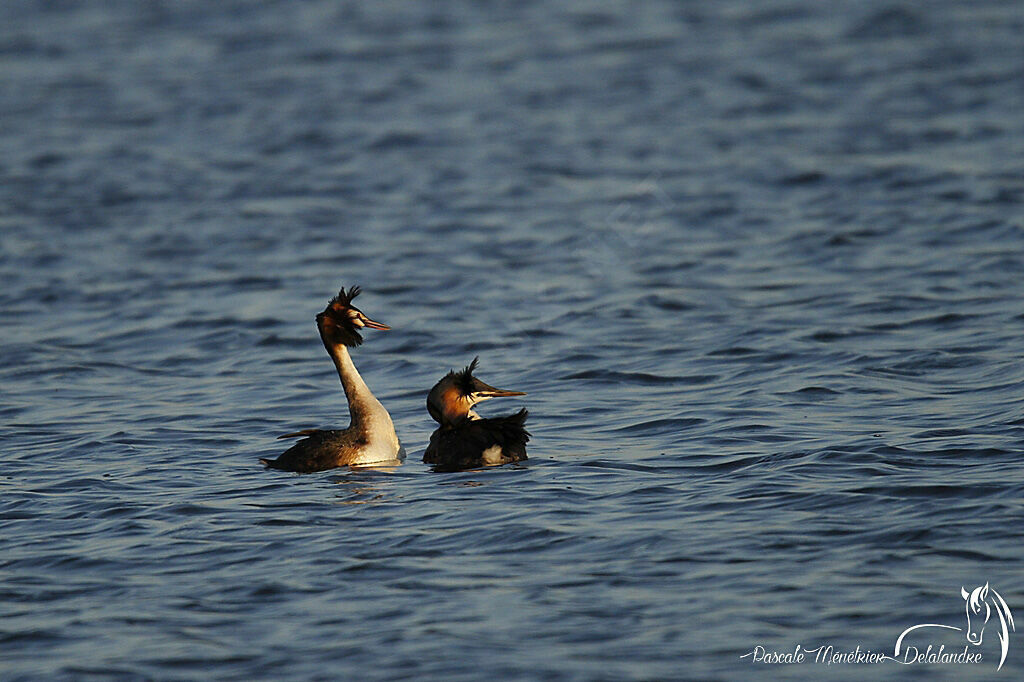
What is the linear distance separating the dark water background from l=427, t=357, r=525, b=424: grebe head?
424 mm

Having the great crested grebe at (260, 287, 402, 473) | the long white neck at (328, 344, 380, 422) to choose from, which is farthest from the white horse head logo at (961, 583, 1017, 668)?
the long white neck at (328, 344, 380, 422)

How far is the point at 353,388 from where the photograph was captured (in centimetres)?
1104

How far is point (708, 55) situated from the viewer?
2741 centimetres

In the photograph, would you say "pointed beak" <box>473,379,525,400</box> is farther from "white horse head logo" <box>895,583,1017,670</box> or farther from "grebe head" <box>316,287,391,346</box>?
"white horse head logo" <box>895,583,1017,670</box>

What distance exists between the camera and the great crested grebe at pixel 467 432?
1020 centimetres

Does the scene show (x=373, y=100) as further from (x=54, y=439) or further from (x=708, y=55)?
(x=54, y=439)

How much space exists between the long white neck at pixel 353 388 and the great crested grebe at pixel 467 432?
18.5 inches

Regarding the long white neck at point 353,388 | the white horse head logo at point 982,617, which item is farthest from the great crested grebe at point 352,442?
the white horse head logo at point 982,617

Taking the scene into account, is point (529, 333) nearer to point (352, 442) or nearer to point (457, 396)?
point (457, 396)

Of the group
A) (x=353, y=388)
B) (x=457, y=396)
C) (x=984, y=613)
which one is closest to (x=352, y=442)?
(x=353, y=388)

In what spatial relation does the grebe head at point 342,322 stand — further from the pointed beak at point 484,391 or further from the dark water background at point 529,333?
the pointed beak at point 484,391

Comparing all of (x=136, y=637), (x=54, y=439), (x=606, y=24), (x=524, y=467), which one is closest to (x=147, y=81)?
(x=606, y=24)

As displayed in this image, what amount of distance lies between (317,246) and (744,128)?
295 inches

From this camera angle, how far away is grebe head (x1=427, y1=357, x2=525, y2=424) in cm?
1072
